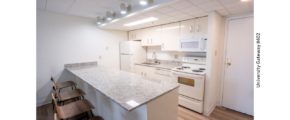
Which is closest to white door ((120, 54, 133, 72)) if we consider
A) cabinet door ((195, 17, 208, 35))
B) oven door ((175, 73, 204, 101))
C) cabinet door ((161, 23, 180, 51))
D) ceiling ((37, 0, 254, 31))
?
cabinet door ((161, 23, 180, 51))

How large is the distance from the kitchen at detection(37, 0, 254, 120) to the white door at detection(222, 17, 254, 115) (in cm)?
2

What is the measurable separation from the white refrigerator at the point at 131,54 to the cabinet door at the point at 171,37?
3.20ft

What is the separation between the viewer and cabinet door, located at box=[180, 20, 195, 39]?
9.35ft

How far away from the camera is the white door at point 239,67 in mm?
2496

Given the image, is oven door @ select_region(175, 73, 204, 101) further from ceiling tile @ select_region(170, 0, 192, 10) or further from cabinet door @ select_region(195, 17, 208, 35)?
ceiling tile @ select_region(170, 0, 192, 10)

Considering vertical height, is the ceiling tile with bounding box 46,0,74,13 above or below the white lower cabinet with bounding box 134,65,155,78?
above

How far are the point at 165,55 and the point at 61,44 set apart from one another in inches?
108

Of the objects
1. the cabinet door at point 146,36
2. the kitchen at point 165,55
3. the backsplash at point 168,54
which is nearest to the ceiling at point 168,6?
the kitchen at point 165,55

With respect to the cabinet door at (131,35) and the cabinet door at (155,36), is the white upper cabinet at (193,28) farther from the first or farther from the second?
the cabinet door at (131,35)

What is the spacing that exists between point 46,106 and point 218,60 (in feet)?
12.9
